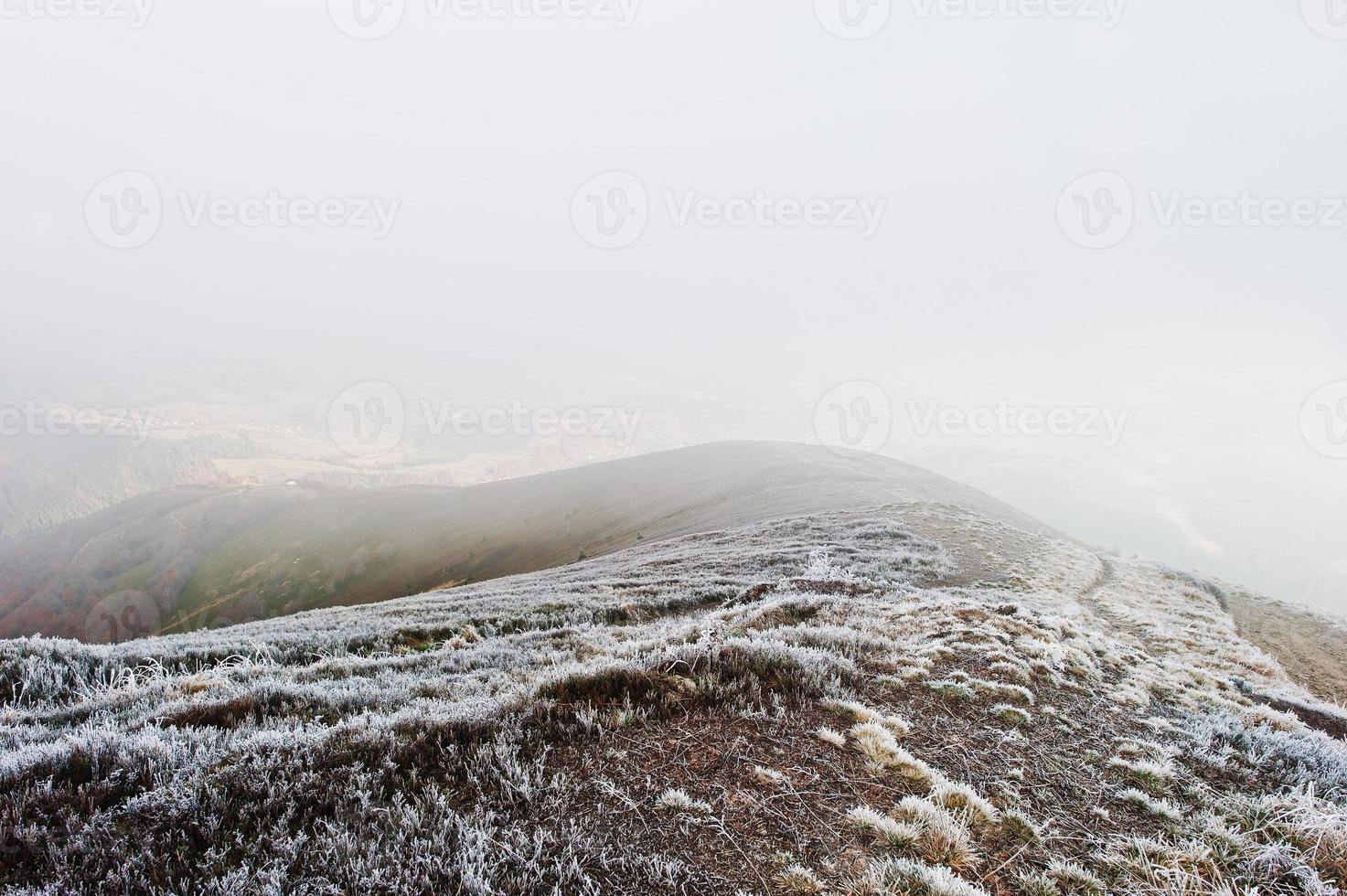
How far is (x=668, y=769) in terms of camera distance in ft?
16.9

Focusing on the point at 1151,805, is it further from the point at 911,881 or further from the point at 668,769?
the point at 668,769

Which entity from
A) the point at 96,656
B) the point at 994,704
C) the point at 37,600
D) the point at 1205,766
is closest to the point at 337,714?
the point at 96,656

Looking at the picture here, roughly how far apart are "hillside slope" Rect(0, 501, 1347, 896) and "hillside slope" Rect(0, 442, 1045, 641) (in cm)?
2759

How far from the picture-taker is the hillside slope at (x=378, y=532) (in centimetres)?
4856

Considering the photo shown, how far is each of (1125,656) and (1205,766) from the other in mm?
5794

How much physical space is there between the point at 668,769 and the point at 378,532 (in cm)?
9066

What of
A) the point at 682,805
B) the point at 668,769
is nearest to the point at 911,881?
the point at 682,805

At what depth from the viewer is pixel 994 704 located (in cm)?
775

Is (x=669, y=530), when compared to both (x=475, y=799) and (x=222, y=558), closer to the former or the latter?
(x=475, y=799)

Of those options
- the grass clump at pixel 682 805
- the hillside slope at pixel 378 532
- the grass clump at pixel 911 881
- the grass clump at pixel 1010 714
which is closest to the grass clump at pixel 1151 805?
the grass clump at pixel 1010 714

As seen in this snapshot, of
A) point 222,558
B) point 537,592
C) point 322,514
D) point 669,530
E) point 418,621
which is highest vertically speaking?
point 418,621

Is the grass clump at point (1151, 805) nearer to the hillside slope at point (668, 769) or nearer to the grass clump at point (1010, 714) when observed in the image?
the hillside slope at point (668, 769)

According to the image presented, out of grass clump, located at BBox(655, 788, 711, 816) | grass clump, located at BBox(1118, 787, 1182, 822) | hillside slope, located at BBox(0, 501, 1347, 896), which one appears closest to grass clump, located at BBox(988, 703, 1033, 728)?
hillside slope, located at BBox(0, 501, 1347, 896)

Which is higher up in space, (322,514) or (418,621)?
(418,621)
